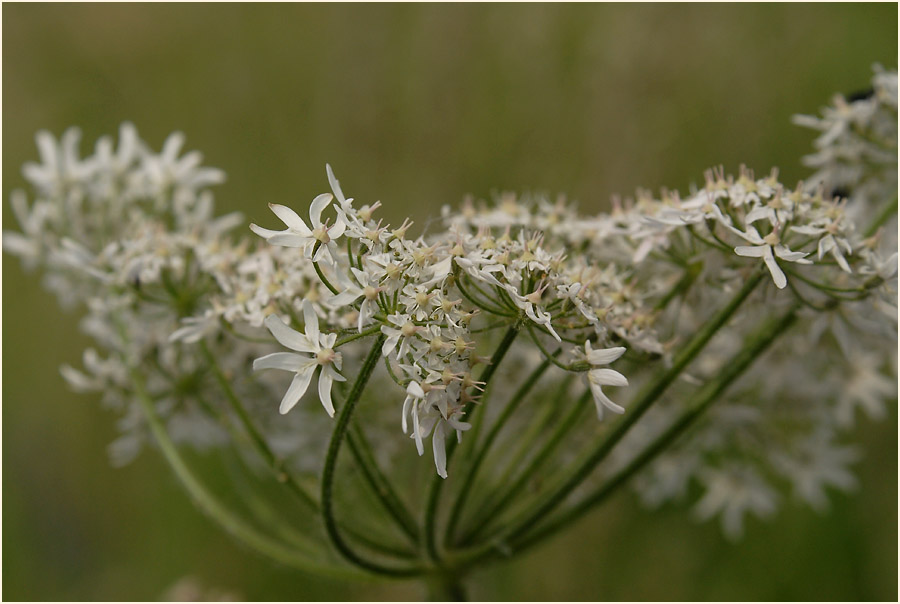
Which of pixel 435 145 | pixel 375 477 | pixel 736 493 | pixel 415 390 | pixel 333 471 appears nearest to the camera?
pixel 415 390

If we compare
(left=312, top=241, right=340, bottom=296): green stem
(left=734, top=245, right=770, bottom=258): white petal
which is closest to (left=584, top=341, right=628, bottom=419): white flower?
(left=734, top=245, right=770, bottom=258): white petal

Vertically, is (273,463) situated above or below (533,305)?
below

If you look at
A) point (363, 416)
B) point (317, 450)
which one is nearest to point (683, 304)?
point (363, 416)

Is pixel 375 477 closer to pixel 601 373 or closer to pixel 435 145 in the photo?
pixel 601 373

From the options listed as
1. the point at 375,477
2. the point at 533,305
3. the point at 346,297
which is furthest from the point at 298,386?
the point at 533,305

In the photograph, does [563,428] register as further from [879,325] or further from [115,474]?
[115,474]

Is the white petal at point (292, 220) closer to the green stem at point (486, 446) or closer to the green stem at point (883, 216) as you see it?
the green stem at point (486, 446)
